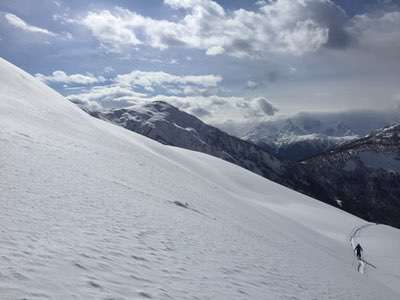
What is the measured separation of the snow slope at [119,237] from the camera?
9.79 m

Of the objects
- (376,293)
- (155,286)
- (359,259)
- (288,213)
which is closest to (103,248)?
(155,286)

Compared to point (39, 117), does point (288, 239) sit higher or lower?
lower

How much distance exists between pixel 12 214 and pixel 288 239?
22404 mm

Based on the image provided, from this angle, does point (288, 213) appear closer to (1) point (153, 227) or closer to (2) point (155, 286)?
(1) point (153, 227)

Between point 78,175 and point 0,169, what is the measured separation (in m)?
5.03

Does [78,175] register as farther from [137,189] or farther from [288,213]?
[288,213]

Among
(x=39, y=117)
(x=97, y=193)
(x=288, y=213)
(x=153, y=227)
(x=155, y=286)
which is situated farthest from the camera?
(x=288, y=213)

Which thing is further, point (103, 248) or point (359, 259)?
point (359, 259)

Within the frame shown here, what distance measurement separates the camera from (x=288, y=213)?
52781mm

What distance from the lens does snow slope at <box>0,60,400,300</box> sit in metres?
9.79

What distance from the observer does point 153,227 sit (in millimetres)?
17375

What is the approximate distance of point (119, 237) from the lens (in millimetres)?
14023

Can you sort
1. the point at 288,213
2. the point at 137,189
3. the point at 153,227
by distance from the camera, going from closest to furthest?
the point at 153,227
the point at 137,189
the point at 288,213

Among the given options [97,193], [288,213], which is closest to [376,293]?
[97,193]
